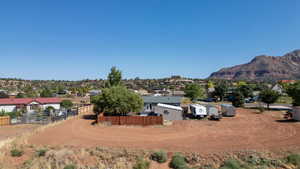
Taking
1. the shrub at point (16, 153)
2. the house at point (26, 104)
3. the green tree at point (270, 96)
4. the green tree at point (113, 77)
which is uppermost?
the green tree at point (113, 77)

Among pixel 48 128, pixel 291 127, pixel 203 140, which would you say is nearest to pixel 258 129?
pixel 291 127

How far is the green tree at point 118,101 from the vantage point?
2702cm

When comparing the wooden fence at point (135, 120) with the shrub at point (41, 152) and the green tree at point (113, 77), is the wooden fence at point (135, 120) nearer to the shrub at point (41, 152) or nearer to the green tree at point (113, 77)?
the shrub at point (41, 152)

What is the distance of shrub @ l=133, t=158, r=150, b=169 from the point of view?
43.6ft

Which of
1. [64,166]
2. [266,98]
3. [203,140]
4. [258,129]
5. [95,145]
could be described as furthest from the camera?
[266,98]

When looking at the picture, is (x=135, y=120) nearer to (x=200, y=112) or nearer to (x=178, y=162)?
(x=200, y=112)

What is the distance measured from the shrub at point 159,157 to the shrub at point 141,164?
2.70ft

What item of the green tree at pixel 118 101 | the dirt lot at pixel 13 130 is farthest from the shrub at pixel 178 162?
the dirt lot at pixel 13 130

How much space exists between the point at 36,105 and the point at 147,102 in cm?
2677

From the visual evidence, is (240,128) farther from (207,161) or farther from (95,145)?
(95,145)

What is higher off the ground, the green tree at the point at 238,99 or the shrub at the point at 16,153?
the green tree at the point at 238,99

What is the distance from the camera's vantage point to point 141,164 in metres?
13.5

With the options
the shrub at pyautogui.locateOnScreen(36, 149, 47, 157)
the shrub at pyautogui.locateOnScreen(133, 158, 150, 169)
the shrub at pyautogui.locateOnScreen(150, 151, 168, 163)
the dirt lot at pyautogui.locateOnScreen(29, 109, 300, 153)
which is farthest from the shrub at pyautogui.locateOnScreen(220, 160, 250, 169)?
the shrub at pyautogui.locateOnScreen(36, 149, 47, 157)

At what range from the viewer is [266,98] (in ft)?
127
